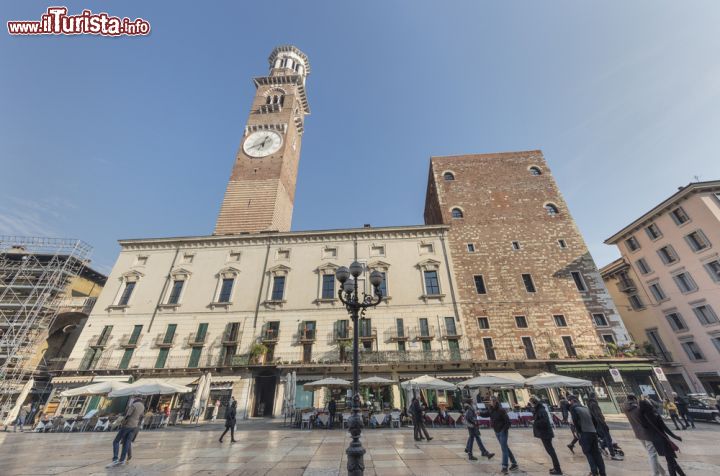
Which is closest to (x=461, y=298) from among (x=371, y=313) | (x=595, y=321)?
(x=371, y=313)

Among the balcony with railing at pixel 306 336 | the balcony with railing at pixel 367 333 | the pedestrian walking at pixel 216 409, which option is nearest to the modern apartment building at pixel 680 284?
the balcony with railing at pixel 367 333

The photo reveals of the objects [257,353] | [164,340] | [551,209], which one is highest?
[551,209]

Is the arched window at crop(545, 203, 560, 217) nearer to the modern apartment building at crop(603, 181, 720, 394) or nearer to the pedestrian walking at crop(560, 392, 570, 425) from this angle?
the modern apartment building at crop(603, 181, 720, 394)

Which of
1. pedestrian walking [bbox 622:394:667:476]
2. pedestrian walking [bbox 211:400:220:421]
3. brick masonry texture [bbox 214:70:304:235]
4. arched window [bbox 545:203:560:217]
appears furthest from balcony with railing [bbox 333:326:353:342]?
arched window [bbox 545:203:560:217]

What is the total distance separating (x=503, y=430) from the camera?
670cm

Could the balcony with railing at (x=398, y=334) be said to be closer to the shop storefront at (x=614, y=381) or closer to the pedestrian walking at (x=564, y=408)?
the pedestrian walking at (x=564, y=408)

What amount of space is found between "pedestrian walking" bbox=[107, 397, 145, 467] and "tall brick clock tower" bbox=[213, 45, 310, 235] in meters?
23.7

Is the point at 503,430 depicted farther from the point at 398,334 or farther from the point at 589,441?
the point at 398,334

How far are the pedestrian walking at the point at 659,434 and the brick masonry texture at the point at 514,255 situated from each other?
16697 mm

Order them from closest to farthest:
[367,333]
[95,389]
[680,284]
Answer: [95,389]
[367,333]
[680,284]

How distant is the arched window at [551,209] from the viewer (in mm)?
28375

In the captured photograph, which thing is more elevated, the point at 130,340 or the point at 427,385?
the point at 130,340

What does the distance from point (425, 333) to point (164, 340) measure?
65.4 ft

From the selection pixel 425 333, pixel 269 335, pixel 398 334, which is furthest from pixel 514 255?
pixel 269 335
